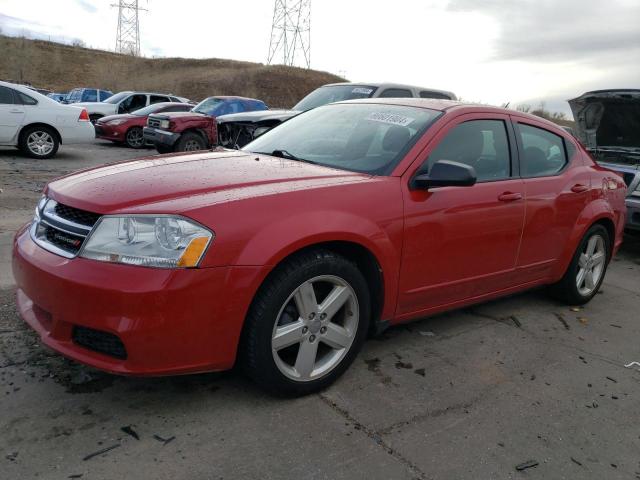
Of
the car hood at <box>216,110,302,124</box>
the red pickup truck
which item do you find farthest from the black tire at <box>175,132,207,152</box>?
the car hood at <box>216,110,302,124</box>

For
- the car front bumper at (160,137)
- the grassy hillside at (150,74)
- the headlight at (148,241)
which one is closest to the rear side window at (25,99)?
the car front bumper at (160,137)

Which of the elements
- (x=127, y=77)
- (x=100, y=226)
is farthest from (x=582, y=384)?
(x=127, y=77)

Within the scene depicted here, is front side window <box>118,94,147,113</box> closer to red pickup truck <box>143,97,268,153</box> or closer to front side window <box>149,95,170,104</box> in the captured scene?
front side window <box>149,95,170,104</box>

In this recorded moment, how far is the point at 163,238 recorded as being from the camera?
2.44 m

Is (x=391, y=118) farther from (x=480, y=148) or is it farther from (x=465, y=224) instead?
(x=465, y=224)

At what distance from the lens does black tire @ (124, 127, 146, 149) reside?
14867mm

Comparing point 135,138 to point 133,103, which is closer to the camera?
point 135,138

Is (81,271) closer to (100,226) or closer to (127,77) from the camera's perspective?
(100,226)

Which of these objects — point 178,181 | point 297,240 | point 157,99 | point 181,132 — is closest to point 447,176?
point 297,240

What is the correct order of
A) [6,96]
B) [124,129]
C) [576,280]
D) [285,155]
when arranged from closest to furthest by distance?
[285,155] < [576,280] < [6,96] < [124,129]

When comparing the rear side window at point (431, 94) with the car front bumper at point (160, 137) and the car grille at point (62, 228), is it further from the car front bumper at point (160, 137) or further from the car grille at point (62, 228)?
the car grille at point (62, 228)

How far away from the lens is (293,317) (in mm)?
2846

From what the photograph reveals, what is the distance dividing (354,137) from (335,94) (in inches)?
234

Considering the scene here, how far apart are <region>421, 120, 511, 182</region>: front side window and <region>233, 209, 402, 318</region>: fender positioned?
69 centimetres
